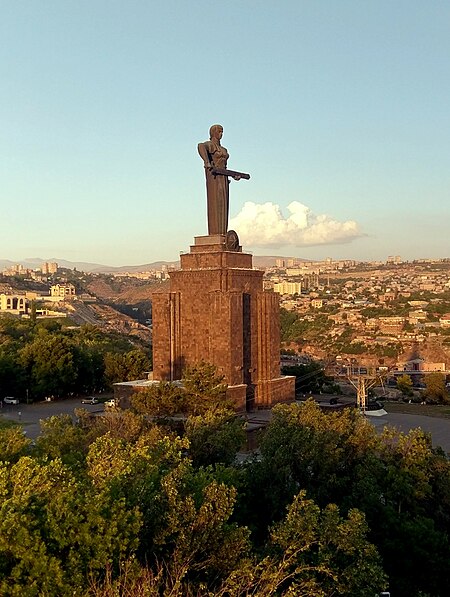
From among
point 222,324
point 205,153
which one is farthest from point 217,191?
point 222,324

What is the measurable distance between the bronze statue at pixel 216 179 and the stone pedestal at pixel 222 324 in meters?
0.64

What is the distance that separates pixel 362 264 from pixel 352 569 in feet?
633

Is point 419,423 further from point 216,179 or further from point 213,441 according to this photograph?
point 213,441

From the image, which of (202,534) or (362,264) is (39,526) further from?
(362,264)

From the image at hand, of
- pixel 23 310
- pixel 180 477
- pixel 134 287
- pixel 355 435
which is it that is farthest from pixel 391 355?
pixel 134 287

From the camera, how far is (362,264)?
19650 cm

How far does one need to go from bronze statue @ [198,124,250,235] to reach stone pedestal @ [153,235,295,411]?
64 centimetres

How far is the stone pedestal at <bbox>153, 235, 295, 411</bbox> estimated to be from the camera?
20906mm

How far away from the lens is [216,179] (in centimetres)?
2225

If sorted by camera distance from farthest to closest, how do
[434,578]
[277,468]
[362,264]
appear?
[362,264], [277,468], [434,578]

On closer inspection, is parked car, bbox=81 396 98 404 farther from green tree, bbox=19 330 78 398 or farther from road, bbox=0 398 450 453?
green tree, bbox=19 330 78 398

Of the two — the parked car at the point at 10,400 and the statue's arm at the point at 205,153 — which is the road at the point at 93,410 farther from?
the statue's arm at the point at 205,153

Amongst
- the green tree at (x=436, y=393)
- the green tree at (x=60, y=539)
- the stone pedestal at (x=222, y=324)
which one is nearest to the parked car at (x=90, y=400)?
the stone pedestal at (x=222, y=324)

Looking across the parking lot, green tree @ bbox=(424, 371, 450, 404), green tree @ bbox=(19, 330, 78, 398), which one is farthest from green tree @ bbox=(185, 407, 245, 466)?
green tree @ bbox=(424, 371, 450, 404)
